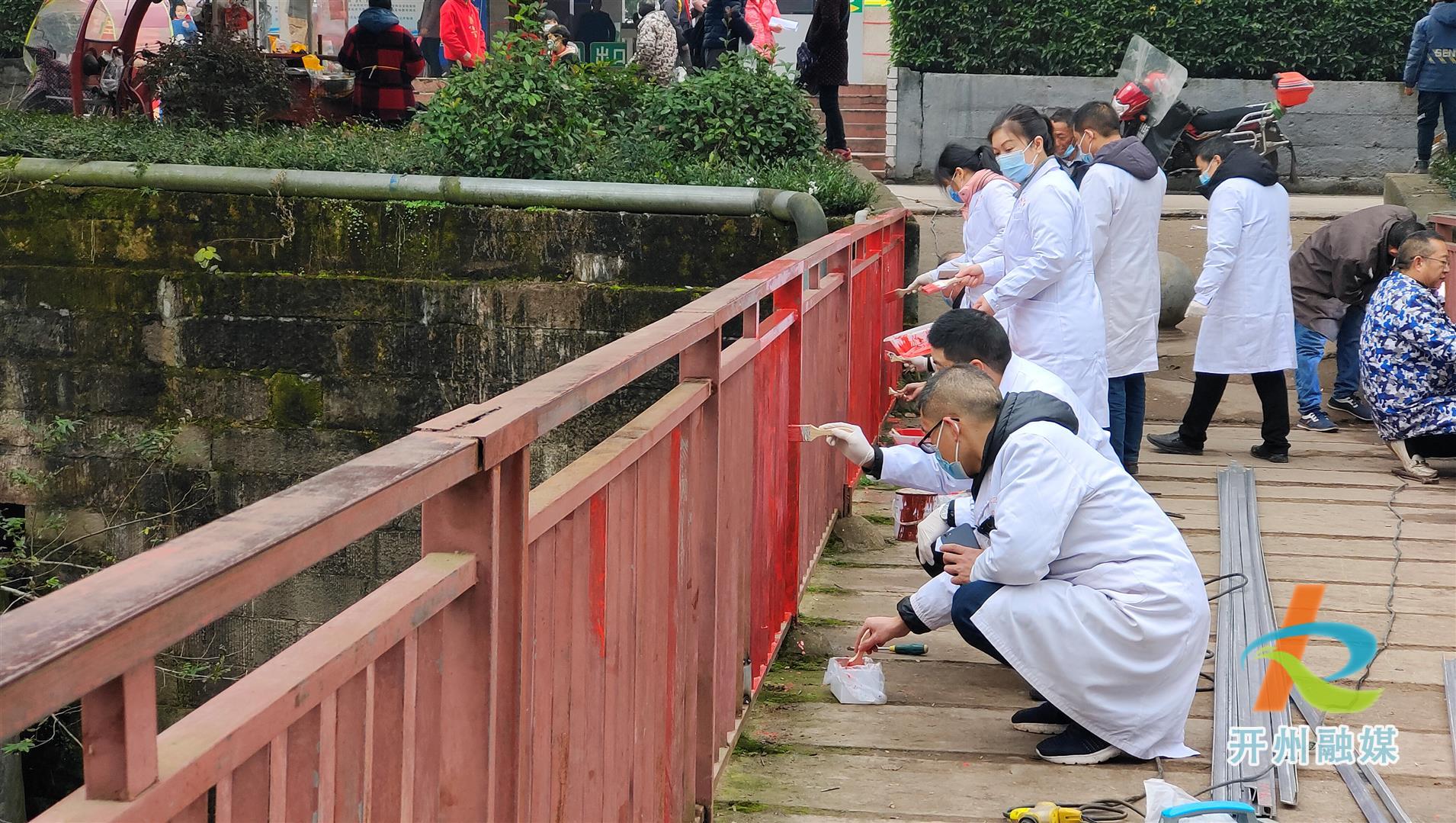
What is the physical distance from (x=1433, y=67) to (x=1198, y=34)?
10.6 feet

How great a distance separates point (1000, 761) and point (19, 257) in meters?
6.78

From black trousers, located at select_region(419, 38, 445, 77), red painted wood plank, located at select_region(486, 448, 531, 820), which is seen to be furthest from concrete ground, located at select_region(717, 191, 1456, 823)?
black trousers, located at select_region(419, 38, 445, 77)

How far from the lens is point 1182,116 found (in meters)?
15.0

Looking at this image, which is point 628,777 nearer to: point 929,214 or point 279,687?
point 279,687

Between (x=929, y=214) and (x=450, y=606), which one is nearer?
(x=450, y=606)

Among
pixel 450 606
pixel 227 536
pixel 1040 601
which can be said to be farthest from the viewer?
pixel 1040 601

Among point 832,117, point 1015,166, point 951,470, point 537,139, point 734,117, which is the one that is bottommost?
point 951,470

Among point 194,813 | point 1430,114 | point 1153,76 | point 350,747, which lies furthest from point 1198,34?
point 194,813

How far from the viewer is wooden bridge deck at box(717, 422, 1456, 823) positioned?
360 cm

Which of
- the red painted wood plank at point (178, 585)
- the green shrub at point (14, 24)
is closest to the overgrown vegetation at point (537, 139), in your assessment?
the red painted wood plank at point (178, 585)

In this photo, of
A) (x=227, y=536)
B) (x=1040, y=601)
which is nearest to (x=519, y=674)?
(x=227, y=536)

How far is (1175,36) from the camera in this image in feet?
53.4

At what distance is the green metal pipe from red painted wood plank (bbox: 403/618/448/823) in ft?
19.3

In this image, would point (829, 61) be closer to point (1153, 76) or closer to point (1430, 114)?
point (1153, 76)
